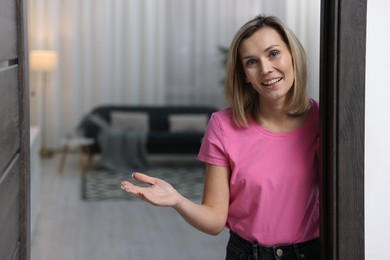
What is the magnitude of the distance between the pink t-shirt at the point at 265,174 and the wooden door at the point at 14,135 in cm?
45

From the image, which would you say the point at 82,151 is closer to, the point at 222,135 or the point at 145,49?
the point at 145,49

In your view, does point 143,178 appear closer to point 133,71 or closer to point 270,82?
point 270,82

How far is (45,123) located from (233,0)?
2827mm

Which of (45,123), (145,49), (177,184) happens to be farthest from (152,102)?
(177,184)

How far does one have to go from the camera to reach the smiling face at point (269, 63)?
1768 millimetres

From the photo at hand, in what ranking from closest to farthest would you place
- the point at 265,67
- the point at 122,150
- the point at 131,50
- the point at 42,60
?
the point at 265,67 < the point at 122,150 < the point at 42,60 < the point at 131,50

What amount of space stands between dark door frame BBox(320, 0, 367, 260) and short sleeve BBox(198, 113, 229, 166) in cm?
25

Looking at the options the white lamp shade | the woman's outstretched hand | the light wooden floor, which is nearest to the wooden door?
the woman's outstretched hand

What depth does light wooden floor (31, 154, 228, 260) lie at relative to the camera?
15.2ft

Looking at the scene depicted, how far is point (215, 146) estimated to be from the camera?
1827 mm

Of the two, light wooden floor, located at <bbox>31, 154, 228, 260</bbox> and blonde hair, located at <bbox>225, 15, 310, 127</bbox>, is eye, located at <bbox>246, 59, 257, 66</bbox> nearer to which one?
blonde hair, located at <bbox>225, 15, 310, 127</bbox>
